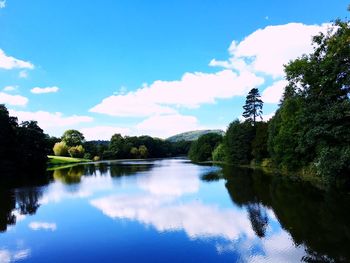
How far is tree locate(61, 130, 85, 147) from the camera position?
135 metres

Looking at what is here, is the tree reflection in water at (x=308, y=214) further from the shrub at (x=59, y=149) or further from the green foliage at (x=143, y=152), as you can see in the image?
the green foliage at (x=143, y=152)

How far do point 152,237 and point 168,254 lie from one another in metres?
2.51

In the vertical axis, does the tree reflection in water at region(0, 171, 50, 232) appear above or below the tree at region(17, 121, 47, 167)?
below

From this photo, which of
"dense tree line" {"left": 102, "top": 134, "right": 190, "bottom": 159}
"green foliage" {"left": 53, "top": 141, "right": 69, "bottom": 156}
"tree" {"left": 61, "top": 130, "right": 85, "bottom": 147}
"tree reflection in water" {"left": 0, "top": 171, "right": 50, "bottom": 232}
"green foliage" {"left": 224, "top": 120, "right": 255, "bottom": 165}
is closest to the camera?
"tree reflection in water" {"left": 0, "top": 171, "right": 50, "bottom": 232}

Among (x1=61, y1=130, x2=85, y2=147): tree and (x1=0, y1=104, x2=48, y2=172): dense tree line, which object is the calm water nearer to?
(x1=0, y1=104, x2=48, y2=172): dense tree line

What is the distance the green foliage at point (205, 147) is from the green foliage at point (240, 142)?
28047 millimetres

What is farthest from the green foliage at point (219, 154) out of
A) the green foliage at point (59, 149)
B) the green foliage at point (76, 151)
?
the green foliage at point (59, 149)

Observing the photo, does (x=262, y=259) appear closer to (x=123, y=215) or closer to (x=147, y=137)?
(x=123, y=215)

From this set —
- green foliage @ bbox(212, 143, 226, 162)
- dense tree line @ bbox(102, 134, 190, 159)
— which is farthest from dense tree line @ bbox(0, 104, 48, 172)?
dense tree line @ bbox(102, 134, 190, 159)

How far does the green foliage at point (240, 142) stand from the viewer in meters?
65.9

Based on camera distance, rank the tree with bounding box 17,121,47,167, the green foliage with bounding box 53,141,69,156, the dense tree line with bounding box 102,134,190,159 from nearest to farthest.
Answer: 1. the tree with bounding box 17,121,47,167
2. the green foliage with bounding box 53,141,69,156
3. the dense tree line with bounding box 102,134,190,159

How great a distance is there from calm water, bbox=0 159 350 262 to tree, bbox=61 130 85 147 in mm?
110847

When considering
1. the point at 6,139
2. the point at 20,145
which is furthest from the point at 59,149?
the point at 6,139

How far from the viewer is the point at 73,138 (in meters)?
139
